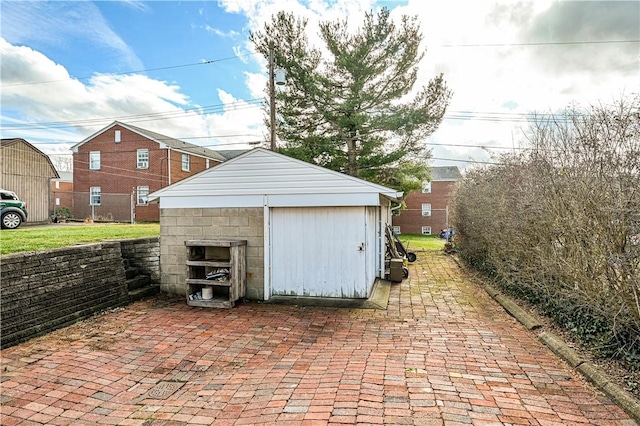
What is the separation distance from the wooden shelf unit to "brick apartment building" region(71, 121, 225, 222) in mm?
17538

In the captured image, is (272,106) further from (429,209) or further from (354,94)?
(429,209)

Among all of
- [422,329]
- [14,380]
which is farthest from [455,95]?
[14,380]

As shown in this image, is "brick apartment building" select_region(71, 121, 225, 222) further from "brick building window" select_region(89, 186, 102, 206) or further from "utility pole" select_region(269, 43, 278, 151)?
"utility pole" select_region(269, 43, 278, 151)

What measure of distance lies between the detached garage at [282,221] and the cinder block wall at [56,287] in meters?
1.31

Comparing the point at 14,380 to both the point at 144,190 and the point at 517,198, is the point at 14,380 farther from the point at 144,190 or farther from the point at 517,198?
the point at 144,190

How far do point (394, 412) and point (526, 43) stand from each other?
12713mm

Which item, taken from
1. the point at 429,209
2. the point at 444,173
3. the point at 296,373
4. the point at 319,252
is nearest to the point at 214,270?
the point at 319,252

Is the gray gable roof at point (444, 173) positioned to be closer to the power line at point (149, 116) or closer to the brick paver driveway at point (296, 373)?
the power line at point (149, 116)

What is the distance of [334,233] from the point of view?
7.06m

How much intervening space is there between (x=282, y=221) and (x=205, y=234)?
1.73 meters

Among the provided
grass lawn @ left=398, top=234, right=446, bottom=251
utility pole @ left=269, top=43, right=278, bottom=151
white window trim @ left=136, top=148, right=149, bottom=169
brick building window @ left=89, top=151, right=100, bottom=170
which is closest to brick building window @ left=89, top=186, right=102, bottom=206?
brick building window @ left=89, top=151, right=100, bottom=170

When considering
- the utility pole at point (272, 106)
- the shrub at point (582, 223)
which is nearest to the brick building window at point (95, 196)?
the utility pole at point (272, 106)

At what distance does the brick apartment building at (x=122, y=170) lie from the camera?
2322cm

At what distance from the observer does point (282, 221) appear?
7312 mm
